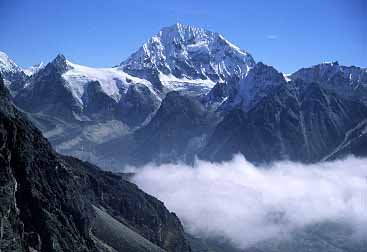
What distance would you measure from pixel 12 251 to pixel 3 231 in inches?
245

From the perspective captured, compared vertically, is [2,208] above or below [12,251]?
above

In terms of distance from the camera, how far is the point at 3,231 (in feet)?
634

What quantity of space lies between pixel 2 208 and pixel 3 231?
8.25 metres

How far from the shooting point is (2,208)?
199 m

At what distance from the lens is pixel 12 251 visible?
191 m

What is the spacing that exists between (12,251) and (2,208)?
14.1 meters
